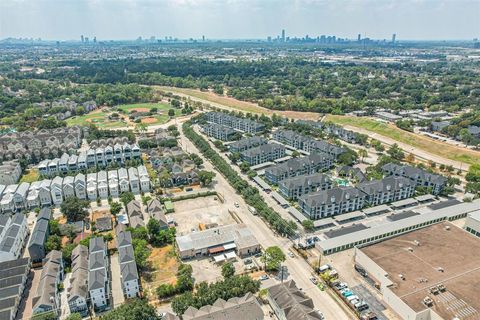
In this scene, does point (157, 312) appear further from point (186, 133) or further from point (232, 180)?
point (186, 133)

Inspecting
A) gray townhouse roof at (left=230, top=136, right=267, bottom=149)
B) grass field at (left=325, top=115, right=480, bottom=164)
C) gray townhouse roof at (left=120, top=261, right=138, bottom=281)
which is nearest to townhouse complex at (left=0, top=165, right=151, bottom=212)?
gray townhouse roof at (left=230, top=136, right=267, bottom=149)

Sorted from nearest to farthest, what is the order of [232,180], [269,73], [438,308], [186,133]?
[438,308] → [232,180] → [186,133] → [269,73]

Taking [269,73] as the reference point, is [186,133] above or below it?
below

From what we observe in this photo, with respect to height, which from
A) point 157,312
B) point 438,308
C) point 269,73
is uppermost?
point 269,73

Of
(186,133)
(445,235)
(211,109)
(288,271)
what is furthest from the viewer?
(211,109)

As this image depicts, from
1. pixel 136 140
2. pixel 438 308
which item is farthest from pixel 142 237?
pixel 136 140
